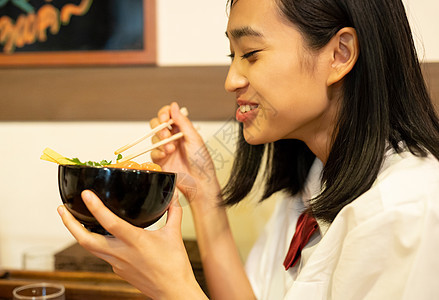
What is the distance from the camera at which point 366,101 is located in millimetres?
963

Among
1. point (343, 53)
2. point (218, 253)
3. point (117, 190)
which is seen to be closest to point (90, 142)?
point (218, 253)

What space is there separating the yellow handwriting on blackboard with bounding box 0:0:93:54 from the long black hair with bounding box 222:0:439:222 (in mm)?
988

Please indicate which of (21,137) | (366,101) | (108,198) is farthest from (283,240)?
(21,137)

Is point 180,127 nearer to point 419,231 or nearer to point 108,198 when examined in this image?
point 108,198

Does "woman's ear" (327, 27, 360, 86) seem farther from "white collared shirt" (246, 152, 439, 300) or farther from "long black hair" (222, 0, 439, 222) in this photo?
"white collared shirt" (246, 152, 439, 300)

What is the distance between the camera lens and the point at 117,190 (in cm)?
82

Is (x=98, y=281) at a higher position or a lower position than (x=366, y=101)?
lower

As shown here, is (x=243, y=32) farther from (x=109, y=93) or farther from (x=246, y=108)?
(x=109, y=93)

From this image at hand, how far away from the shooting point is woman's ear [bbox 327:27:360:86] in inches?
37.1

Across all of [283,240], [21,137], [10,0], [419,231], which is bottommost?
[283,240]

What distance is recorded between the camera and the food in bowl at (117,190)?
Answer: 81cm

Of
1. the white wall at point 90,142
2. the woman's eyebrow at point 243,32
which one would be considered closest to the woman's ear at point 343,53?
the woman's eyebrow at point 243,32

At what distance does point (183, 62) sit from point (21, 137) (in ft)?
2.35

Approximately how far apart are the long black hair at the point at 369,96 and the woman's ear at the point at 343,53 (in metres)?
0.01
